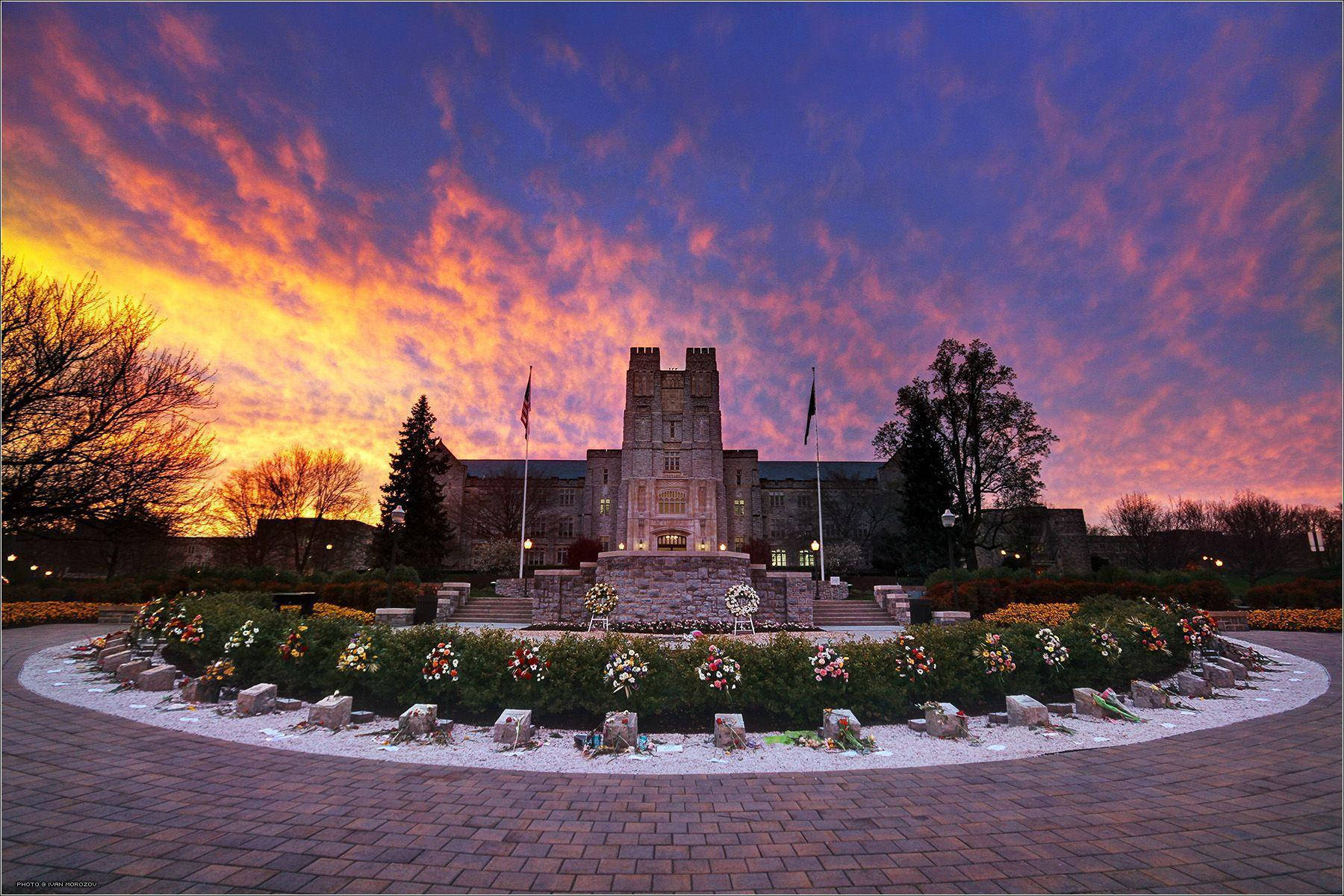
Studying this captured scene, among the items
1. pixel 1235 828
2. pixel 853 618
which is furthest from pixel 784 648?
pixel 853 618

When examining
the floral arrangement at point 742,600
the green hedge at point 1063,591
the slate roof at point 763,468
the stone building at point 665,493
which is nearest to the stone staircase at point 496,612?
the floral arrangement at point 742,600

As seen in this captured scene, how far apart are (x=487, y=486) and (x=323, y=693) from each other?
5001cm

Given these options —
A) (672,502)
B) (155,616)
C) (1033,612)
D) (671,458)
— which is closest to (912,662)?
(155,616)

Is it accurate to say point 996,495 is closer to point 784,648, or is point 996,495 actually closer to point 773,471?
A: point 784,648

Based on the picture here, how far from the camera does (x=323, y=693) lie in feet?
27.7

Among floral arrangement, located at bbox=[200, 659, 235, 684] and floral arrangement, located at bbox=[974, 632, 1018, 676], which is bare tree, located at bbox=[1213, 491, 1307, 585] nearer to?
floral arrangement, located at bbox=[974, 632, 1018, 676]

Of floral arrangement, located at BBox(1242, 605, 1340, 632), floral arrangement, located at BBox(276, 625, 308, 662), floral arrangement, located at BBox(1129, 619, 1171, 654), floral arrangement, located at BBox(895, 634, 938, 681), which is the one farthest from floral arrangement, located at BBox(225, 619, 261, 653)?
floral arrangement, located at BBox(1242, 605, 1340, 632)

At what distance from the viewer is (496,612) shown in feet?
78.4

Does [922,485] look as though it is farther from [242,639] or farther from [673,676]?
[242,639]

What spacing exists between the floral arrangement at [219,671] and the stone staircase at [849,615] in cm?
1864

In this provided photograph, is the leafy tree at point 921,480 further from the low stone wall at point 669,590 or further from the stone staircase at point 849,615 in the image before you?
the low stone wall at point 669,590

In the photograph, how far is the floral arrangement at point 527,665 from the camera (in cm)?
→ 748

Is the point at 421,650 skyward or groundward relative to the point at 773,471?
groundward

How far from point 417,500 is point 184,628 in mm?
31057
